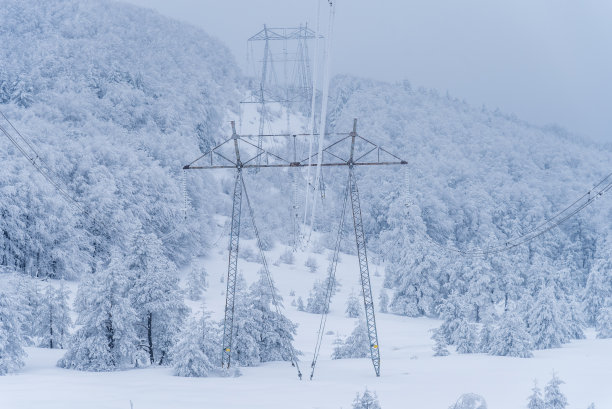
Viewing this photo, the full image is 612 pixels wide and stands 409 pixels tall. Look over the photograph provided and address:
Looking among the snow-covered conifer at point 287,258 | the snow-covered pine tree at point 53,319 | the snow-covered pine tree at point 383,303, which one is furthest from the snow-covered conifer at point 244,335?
the snow-covered conifer at point 287,258

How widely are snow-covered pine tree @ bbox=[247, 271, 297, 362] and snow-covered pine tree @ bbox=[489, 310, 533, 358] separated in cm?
1065

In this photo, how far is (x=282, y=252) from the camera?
6234 cm

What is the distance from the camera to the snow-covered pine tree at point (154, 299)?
25.1 metres

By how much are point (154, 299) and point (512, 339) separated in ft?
57.8

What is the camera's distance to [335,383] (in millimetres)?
20531

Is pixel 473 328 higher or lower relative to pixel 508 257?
lower

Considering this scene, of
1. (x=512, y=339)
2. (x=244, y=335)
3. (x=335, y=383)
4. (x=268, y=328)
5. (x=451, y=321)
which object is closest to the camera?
(x=335, y=383)

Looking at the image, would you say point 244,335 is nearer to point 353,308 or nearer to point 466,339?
point 466,339

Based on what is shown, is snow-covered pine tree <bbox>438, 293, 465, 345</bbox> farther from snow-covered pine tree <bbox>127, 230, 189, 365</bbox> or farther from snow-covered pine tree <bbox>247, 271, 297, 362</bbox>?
snow-covered pine tree <bbox>127, 230, 189, 365</bbox>

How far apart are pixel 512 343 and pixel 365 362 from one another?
7546 millimetres

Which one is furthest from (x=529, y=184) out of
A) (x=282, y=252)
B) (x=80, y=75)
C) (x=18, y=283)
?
(x=18, y=283)

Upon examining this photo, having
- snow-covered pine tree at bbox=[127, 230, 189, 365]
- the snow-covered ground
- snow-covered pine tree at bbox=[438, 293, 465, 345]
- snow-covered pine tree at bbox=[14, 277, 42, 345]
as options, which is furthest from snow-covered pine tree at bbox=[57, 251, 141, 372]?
snow-covered pine tree at bbox=[438, 293, 465, 345]

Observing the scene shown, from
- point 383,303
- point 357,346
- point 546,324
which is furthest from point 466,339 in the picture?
point 383,303

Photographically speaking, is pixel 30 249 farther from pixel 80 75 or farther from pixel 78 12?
pixel 78 12
